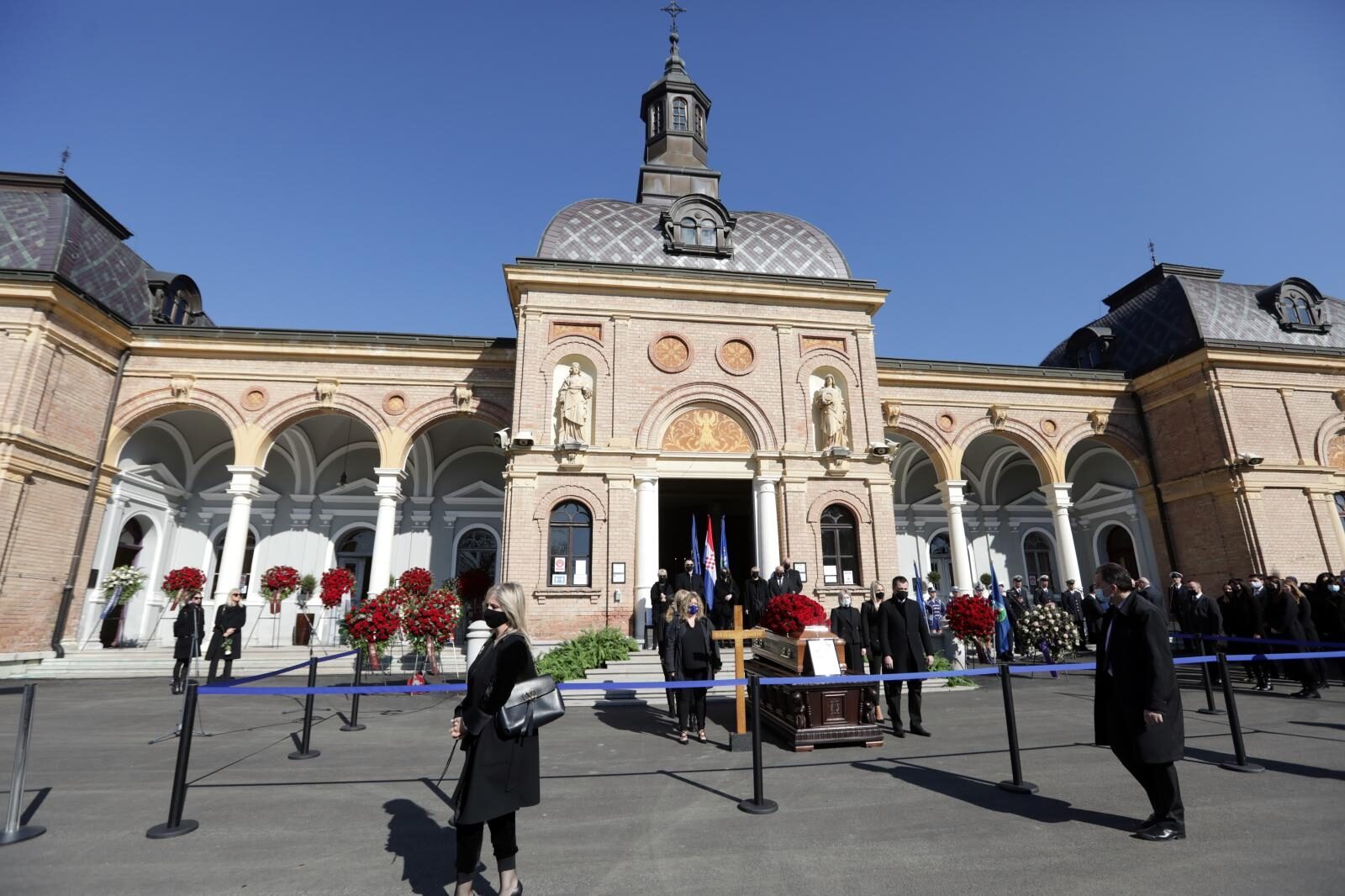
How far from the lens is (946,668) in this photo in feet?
44.1

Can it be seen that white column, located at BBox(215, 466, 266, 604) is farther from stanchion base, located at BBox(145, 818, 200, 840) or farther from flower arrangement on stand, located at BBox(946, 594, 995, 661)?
flower arrangement on stand, located at BBox(946, 594, 995, 661)

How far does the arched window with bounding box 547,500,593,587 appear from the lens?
556 inches

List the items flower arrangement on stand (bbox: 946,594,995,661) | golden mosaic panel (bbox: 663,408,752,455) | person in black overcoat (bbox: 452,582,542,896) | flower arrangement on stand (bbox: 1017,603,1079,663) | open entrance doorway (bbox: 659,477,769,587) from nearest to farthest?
person in black overcoat (bbox: 452,582,542,896), flower arrangement on stand (bbox: 946,594,995,661), flower arrangement on stand (bbox: 1017,603,1079,663), golden mosaic panel (bbox: 663,408,752,455), open entrance doorway (bbox: 659,477,769,587)

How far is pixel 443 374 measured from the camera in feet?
58.6

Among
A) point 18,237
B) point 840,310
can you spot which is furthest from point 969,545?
point 18,237

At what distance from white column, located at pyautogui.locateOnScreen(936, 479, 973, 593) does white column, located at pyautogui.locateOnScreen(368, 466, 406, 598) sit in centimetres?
1603

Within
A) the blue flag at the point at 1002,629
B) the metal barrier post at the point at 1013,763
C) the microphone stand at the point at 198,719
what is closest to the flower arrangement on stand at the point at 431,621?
the microphone stand at the point at 198,719

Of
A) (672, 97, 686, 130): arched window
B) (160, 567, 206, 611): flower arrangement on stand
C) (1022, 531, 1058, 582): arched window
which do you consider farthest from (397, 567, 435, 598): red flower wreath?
(1022, 531, 1058, 582): arched window

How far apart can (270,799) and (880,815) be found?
519cm

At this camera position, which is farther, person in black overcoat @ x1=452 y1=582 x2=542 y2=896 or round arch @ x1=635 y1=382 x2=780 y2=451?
round arch @ x1=635 y1=382 x2=780 y2=451

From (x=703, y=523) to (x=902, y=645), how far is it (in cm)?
1314

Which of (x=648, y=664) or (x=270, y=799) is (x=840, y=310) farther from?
(x=270, y=799)

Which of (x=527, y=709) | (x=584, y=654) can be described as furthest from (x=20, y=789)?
(x=584, y=654)

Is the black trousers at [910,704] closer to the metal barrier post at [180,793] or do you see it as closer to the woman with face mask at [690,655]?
the woman with face mask at [690,655]
